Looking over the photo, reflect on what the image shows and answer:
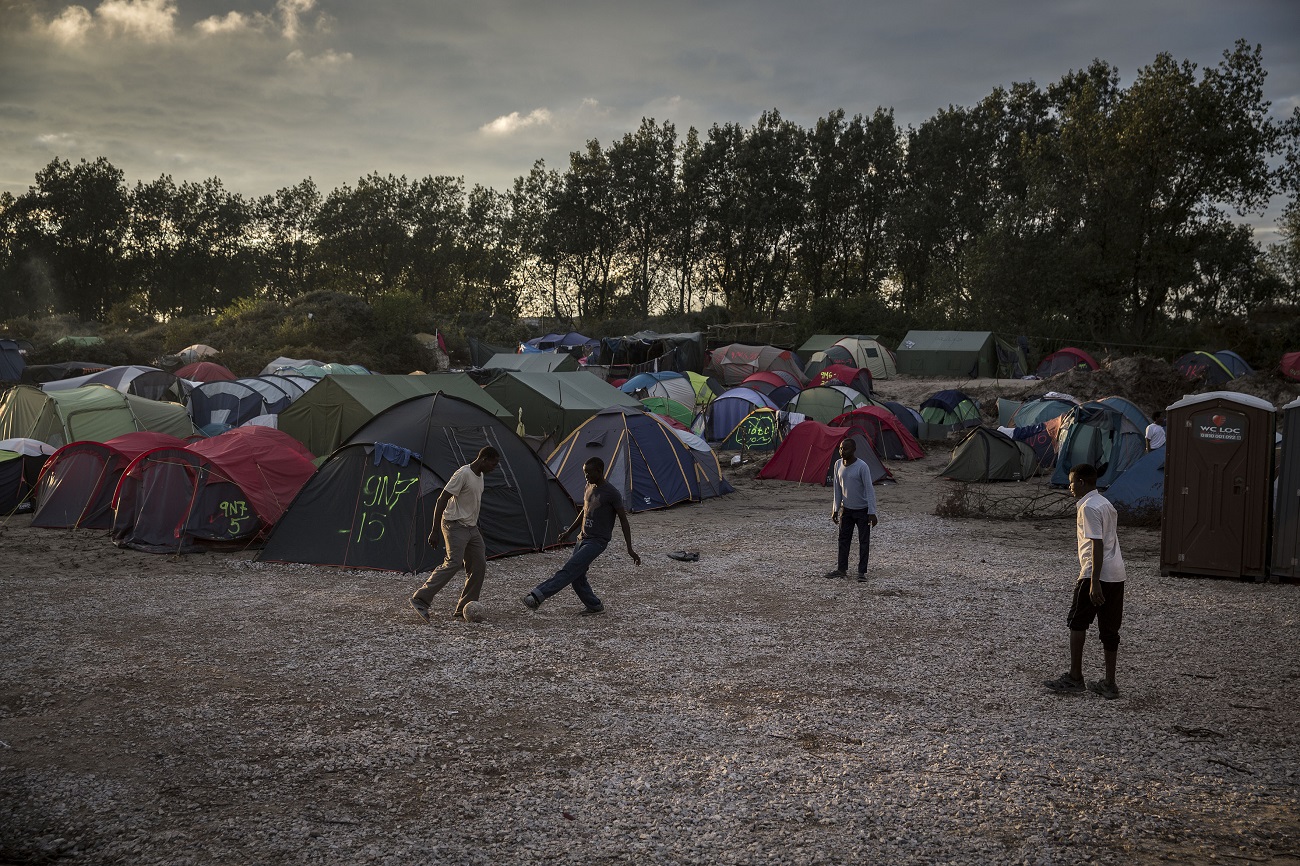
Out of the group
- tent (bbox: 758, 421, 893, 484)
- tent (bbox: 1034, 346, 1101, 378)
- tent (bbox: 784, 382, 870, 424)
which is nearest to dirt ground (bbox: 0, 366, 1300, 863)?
tent (bbox: 758, 421, 893, 484)

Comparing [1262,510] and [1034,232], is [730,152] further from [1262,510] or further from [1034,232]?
[1262,510]

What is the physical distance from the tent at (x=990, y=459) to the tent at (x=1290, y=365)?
805 inches

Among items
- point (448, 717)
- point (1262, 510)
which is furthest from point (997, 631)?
point (448, 717)

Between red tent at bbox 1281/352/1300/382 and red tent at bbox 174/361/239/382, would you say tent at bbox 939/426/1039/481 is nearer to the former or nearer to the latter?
red tent at bbox 1281/352/1300/382

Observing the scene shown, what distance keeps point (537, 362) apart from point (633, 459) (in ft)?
66.8

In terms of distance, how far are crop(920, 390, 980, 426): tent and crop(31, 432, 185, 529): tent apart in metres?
20.2

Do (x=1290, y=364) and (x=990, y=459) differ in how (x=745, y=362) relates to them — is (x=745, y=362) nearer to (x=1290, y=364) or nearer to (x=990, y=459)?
(x=1290, y=364)

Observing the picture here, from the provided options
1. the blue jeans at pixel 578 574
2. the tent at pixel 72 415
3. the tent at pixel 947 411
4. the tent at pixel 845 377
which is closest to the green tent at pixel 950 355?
the tent at pixel 845 377

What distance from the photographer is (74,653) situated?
826 centimetres

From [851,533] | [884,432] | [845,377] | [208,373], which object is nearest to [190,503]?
[851,533]

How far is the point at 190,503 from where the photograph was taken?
13.1 m

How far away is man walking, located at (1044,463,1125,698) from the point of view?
7078mm

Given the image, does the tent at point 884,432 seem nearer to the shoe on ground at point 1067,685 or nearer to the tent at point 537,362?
the tent at point 537,362

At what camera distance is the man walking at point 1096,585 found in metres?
7.08
